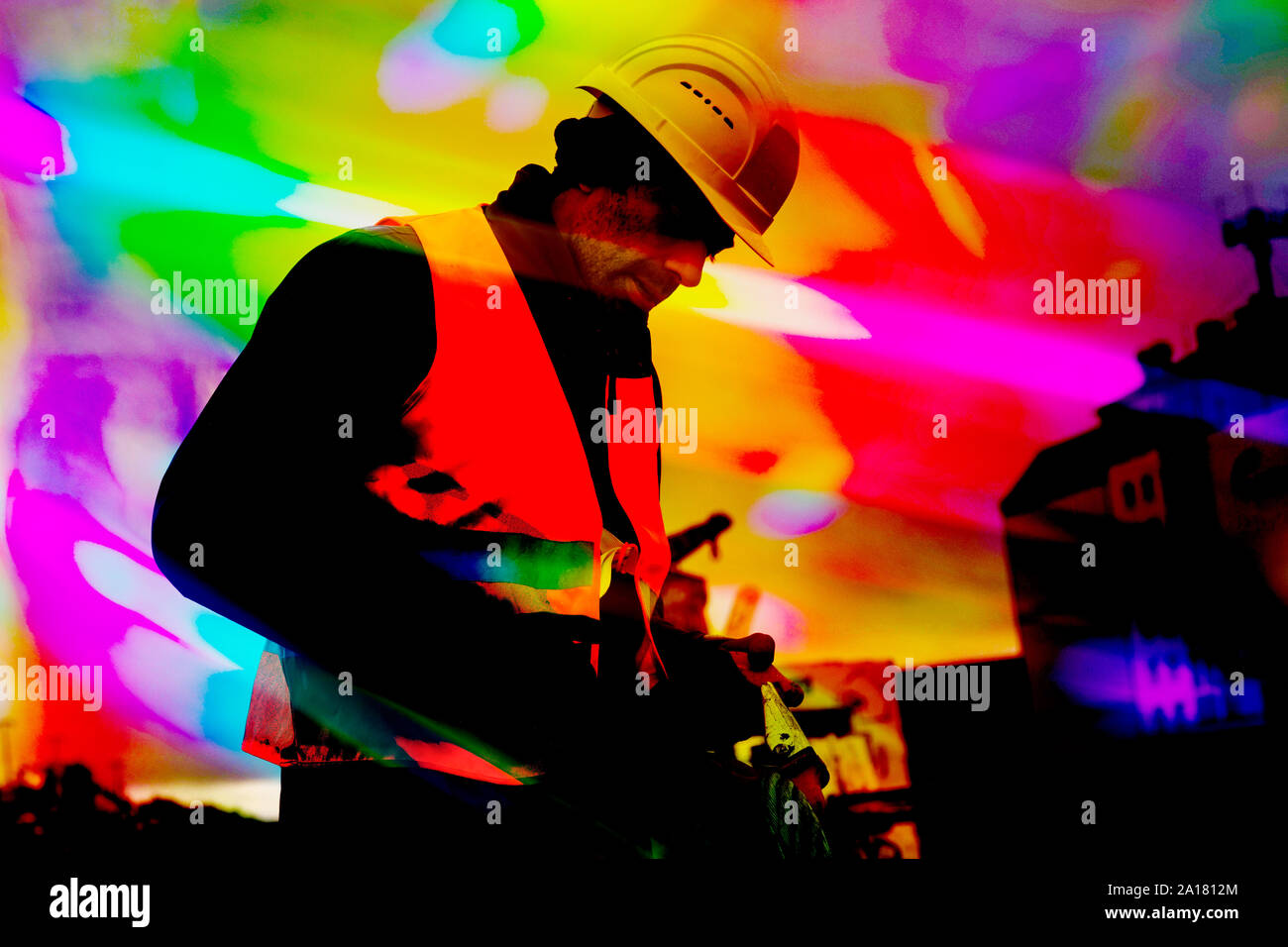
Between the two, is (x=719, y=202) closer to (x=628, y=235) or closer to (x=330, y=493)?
(x=628, y=235)

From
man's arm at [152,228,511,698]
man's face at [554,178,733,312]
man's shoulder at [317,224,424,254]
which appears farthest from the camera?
man's face at [554,178,733,312]

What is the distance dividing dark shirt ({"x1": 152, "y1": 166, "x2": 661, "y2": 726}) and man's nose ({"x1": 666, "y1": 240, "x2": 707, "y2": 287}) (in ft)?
2.15

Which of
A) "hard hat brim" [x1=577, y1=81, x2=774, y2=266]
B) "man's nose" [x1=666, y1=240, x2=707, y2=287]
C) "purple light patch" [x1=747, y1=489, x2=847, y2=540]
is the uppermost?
"hard hat brim" [x1=577, y1=81, x2=774, y2=266]

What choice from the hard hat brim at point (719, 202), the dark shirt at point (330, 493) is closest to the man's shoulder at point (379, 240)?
the dark shirt at point (330, 493)

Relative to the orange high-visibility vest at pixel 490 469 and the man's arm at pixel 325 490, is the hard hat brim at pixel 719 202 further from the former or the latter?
the man's arm at pixel 325 490

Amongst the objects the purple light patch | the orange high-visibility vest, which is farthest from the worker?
the purple light patch

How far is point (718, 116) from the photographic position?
2838 mm

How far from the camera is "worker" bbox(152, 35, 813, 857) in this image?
8.72ft

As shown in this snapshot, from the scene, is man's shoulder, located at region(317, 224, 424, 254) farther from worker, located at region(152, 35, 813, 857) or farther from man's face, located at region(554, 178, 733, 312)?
man's face, located at region(554, 178, 733, 312)

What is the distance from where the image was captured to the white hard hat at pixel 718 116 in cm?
282

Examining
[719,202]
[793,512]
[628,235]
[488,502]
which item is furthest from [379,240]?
[793,512]

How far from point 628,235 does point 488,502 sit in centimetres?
93

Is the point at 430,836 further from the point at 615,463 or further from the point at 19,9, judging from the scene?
the point at 19,9

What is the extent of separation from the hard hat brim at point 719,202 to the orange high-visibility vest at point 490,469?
58 centimetres
